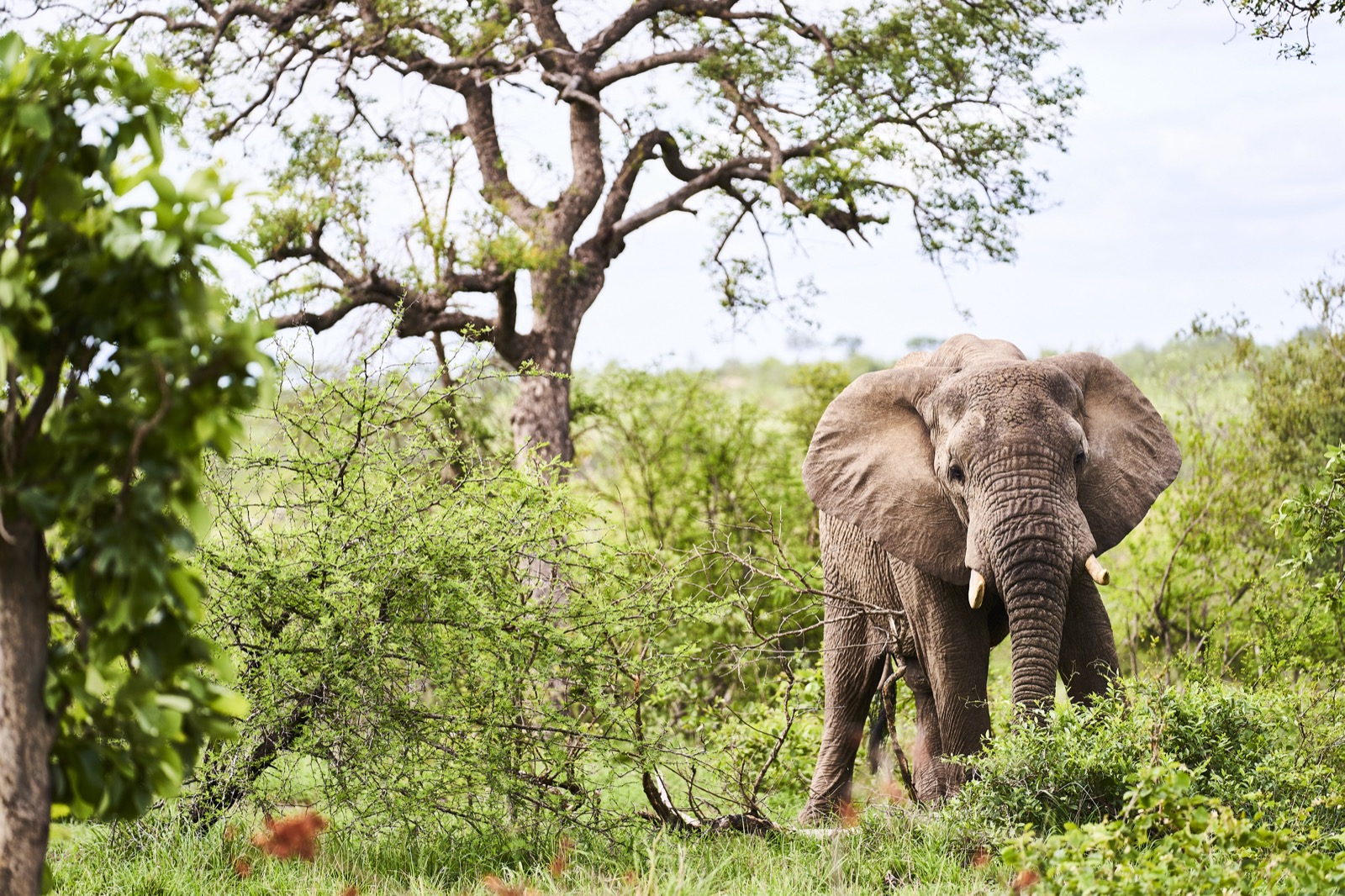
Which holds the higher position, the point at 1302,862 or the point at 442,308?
the point at 442,308

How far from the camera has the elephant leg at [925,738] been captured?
25.5 feet

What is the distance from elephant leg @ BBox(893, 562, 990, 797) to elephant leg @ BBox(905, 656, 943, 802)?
337 millimetres

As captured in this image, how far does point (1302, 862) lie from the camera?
14.1 feet

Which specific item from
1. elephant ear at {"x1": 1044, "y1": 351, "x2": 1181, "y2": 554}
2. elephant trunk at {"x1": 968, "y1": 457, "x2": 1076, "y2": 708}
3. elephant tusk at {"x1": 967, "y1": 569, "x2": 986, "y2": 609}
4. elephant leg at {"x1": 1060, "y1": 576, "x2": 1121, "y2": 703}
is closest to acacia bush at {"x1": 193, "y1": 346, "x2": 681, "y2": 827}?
elephant tusk at {"x1": 967, "y1": 569, "x2": 986, "y2": 609}

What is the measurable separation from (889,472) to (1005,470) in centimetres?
98

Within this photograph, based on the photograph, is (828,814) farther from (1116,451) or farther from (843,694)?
(1116,451)

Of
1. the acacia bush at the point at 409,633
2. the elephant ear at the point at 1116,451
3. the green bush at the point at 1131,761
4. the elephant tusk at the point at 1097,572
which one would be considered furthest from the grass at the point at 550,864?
the elephant ear at the point at 1116,451

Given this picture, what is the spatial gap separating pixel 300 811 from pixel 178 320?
4255 millimetres

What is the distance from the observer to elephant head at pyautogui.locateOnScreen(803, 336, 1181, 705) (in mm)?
6395

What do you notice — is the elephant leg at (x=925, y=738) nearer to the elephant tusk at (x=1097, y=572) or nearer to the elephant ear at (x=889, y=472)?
the elephant ear at (x=889, y=472)

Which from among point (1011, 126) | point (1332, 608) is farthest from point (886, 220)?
point (1332, 608)

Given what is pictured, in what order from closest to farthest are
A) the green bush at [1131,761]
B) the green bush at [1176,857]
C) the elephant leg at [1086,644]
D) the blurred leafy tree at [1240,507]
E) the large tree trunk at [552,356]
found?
the green bush at [1176,857]
the green bush at [1131,761]
the elephant leg at [1086,644]
the blurred leafy tree at [1240,507]
the large tree trunk at [552,356]

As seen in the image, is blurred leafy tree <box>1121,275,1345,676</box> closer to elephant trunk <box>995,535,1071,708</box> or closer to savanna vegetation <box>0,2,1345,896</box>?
savanna vegetation <box>0,2,1345,896</box>

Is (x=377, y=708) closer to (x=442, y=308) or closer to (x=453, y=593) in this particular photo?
(x=453, y=593)
